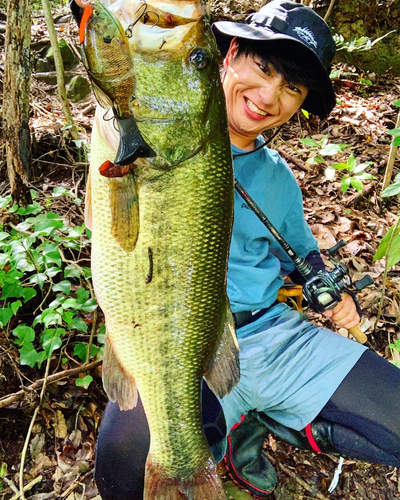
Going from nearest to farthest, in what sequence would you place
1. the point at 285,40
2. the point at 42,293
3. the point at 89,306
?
1. the point at 285,40
2. the point at 89,306
3. the point at 42,293

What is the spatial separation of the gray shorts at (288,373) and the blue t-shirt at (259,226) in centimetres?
24

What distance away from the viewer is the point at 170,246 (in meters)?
1.43

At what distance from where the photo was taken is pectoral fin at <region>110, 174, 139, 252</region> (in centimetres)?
135

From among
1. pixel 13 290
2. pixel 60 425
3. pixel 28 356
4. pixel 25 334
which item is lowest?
pixel 60 425

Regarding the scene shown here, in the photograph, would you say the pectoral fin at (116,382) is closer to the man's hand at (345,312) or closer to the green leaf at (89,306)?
the green leaf at (89,306)

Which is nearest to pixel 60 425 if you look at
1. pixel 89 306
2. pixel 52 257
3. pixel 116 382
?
pixel 89 306

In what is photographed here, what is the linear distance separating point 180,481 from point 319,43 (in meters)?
2.26

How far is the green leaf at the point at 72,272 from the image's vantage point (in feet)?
8.57

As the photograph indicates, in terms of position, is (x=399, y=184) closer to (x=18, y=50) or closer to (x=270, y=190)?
(x=270, y=190)

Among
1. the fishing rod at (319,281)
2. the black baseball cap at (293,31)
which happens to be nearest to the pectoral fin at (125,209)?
the fishing rod at (319,281)

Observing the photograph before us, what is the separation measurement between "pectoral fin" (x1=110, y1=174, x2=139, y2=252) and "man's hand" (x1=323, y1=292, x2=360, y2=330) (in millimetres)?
1594

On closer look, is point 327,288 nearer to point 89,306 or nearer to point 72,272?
point 89,306

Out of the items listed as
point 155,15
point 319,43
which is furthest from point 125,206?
point 319,43

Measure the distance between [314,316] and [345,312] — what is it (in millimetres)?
1101
